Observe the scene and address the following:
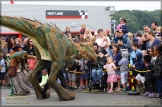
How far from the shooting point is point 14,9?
24.0 m

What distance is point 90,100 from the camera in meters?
9.00

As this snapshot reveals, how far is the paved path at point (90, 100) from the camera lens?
27.6 feet

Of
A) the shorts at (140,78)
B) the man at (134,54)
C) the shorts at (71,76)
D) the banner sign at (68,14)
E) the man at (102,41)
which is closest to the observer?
the shorts at (140,78)

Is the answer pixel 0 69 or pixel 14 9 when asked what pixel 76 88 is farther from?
pixel 14 9

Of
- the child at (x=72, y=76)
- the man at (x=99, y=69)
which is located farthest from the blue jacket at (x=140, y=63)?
the child at (x=72, y=76)

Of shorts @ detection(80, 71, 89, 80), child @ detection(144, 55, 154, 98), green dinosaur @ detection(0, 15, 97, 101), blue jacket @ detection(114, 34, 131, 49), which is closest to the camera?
green dinosaur @ detection(0, 15, 97, 101)

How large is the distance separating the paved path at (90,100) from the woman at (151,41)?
154cm

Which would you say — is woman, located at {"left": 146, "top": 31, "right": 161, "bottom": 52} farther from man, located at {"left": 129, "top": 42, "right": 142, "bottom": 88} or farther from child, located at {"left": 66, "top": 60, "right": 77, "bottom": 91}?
child, located at {"left": 66, "top": 60, "right": 77, "bottom": 91}

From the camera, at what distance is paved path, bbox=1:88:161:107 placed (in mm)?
8422

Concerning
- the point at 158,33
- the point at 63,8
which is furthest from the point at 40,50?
the point at 63,8

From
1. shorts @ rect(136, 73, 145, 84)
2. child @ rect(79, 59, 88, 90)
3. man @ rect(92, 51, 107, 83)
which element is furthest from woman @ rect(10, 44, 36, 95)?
shorts @ rect(136, 73, 145, 84)

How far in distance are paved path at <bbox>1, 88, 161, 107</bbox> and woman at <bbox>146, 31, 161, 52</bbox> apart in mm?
1535

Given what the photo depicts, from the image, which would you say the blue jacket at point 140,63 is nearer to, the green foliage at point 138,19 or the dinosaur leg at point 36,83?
the dinosaur leg at point 36,83

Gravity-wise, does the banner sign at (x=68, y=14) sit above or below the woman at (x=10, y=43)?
above
